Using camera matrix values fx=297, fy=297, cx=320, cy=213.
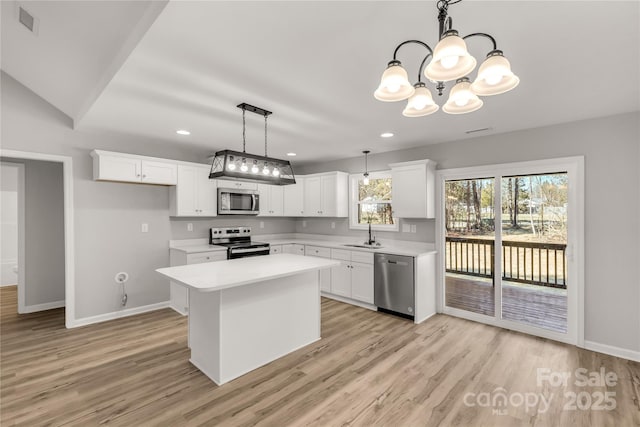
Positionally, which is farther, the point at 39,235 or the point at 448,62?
the point at 39,235

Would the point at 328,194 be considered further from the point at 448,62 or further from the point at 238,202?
the point at 448,62

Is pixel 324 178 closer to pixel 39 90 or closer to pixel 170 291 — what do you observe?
pixel 170 291

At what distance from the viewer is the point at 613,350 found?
301cm

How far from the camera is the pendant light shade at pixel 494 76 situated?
1286 mm

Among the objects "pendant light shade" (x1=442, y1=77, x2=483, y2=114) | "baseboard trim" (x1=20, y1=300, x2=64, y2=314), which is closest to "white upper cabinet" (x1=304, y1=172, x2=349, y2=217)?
"pendant light shade" (x1=442, y1=77, x2=483, y2=114)

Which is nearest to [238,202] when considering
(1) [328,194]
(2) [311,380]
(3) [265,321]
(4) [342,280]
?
(1) [328,194]

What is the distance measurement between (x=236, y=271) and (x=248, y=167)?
965mm

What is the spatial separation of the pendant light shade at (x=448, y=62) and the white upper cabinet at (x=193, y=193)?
3.89 meters

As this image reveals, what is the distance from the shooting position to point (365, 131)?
144 inches

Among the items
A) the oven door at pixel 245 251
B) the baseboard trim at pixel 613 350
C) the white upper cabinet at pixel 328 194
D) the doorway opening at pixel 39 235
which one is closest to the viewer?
the baseboard trim at pixel 613 350

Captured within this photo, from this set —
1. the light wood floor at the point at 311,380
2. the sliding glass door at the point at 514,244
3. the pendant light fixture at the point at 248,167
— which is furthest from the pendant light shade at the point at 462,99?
the sliding glass door at the point at 514,244

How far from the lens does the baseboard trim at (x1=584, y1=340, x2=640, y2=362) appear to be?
9.54ft

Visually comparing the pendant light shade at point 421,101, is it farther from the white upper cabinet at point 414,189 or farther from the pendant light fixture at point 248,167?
the white upper cabinet at point 414,189

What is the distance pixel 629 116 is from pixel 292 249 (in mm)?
4671
